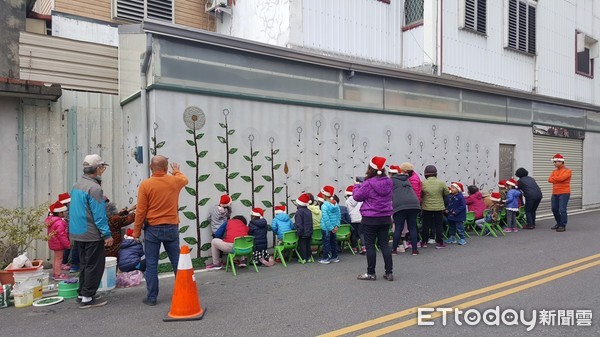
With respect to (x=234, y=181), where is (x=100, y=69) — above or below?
above

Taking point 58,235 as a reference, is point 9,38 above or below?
above

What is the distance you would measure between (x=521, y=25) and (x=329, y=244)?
1303 centimetres

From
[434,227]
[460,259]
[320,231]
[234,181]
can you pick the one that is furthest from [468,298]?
[234,181]

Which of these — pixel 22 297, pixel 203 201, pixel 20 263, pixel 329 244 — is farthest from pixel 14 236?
pixel 329 244

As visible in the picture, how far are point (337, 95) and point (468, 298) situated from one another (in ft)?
18.8

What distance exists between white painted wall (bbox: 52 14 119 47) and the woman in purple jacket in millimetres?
8415

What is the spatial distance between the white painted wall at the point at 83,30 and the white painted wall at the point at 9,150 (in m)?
3.56

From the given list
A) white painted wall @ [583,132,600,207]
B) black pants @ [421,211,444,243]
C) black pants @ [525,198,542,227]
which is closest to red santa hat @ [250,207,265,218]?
black pants @ [421,211,444,243]

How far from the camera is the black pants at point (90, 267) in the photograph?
224 inches

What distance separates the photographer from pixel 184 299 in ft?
17.0

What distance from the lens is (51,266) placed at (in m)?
8.21

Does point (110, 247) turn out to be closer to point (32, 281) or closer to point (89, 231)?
point (32, 281)

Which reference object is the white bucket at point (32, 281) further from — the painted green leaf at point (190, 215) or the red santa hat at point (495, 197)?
the red santa hat at point (495, 197)

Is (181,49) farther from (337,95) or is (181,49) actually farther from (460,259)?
(460,259)
